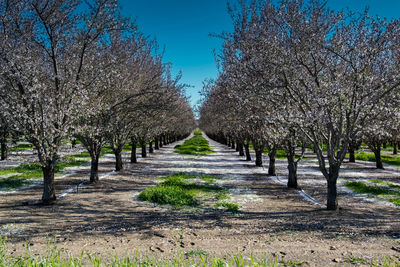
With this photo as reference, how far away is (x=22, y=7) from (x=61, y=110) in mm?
4569

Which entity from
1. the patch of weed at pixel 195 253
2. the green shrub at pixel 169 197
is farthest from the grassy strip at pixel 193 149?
the patch of weed at pixel 195 253

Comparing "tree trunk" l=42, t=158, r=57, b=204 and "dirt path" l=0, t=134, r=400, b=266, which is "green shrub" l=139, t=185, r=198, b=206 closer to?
"dirt path" l=0, t=134, r=400, b=266

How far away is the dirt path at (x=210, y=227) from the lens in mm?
7086

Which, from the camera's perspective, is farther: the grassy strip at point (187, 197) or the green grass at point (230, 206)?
the grassy strip at point (187, 197)

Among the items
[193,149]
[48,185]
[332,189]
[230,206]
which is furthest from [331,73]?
[193,149]

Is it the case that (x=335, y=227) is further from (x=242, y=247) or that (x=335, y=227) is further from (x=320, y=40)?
(x=320, y=40)

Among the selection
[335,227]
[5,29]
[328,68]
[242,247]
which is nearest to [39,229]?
[242,247]

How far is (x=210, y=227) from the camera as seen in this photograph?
907cm

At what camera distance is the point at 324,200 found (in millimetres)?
13695

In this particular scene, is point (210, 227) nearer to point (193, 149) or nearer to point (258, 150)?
point (258, 150)

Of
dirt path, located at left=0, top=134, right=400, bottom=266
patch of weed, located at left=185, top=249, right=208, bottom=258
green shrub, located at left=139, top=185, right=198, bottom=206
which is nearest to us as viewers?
patch of weed, located at left=185, top=249, right=208, bottom=258

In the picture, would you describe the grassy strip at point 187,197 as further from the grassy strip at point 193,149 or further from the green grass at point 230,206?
the grassy strip at point 193,149

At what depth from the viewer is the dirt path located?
7086 millimetres

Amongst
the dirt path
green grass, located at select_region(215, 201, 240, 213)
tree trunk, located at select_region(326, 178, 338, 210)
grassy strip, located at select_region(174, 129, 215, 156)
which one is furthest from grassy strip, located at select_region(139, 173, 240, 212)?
grassy strip, located at select_region(174, 129, 215, 156)
